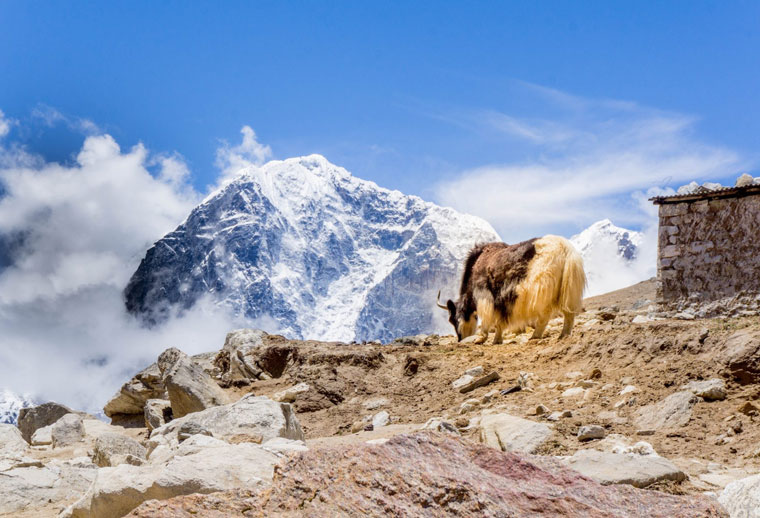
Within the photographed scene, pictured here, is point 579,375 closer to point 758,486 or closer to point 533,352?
point 533,352

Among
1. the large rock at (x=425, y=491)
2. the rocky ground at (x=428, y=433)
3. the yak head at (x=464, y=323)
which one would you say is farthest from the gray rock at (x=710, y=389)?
the yak head at (x=464, y=323)

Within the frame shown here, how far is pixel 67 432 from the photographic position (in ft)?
31.8

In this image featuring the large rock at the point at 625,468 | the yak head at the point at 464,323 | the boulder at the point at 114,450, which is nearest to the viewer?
the large rock at the point at 625,468

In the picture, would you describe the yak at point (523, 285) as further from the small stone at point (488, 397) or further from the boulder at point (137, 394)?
the boulder at point (137, 394)

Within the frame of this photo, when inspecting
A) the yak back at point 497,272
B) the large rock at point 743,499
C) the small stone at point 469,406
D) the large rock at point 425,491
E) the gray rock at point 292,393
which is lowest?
the large rock at point 743,499

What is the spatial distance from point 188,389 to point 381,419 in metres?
2.99

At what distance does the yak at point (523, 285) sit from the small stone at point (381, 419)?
3.58 metres

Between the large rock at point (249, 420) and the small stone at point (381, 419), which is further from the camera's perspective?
the small stone at point (381, 419)

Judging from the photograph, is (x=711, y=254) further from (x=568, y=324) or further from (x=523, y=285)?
(x=523, y=285)

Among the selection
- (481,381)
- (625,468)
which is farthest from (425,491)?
(481,381)

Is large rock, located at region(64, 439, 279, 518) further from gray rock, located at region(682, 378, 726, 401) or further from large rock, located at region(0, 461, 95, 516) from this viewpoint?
gray rock, located at region(682, 378, 726, 401)

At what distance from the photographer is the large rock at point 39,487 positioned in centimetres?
581

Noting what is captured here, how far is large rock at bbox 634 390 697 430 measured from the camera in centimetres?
596

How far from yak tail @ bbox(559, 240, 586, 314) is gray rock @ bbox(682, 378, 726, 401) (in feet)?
13.8
